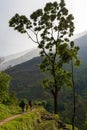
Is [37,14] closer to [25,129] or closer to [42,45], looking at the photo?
[42,45]

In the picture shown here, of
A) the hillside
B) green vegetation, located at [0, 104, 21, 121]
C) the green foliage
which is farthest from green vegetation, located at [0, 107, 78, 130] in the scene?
the green foliage

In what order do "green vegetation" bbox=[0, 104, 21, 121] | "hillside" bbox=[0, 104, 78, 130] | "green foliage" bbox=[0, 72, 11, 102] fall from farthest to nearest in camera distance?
"green foliage" bbox=[0, 72, 11, 102] → "green vegetation" bbox=[0, 104, 21, 121] → "hillside" bbox=[0, 104, 78, 130]

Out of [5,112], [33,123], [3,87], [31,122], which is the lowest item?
[33,123]

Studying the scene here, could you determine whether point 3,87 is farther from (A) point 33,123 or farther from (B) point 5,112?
(A) point 33,123

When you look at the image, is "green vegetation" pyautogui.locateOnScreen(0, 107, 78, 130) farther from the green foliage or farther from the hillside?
the green foliage

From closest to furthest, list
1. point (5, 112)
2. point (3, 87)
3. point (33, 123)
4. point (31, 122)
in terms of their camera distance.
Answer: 1. point (31, 122)
2. point (33, 123)
3. point (5, 112)
4. point (3, 87)

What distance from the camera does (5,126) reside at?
104ft

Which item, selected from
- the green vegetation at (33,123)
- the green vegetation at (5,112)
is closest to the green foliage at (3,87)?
the green vegetation at (5,112)

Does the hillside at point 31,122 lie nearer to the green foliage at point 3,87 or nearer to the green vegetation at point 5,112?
the green vegetation at point 5,112

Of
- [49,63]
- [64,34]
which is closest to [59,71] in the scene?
[49,63]

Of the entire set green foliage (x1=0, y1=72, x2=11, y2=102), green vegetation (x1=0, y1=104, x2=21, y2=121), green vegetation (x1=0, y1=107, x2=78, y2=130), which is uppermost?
green foliage (x1=0, y1=72, x2=11, y2=102)

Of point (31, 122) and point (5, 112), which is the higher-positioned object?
point (5, 112)

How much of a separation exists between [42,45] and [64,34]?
16.5 ft

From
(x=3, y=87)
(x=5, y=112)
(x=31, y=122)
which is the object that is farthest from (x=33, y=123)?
(x=3, y=87)
